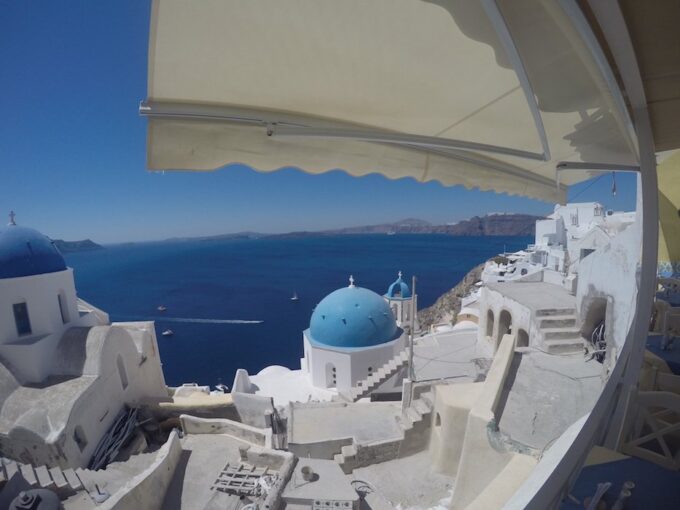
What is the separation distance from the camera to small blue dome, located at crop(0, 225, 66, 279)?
9289mm

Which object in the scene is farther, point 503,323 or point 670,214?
point 503,323

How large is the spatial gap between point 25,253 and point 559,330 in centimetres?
1408

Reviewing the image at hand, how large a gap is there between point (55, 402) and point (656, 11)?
1082 centimetres

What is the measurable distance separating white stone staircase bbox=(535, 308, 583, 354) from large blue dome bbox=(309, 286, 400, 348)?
659cm

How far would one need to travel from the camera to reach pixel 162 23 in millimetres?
1480

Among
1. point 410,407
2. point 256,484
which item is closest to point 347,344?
point 410,407

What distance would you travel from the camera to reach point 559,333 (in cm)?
790

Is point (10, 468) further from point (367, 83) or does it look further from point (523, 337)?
point (523, 337)

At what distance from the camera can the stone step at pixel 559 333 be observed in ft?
25.8

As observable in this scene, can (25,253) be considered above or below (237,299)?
above

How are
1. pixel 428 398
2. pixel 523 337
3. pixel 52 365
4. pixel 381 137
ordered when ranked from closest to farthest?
pixel 381 137 → pixel 428 398 → pixel 52 365 → pixel 523 337

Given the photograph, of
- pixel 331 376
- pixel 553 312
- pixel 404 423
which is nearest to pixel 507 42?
pixel 404 423

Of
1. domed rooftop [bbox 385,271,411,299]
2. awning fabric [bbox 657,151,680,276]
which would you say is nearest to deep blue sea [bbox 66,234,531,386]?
domed rooftop [bbox 385,271,411,299]

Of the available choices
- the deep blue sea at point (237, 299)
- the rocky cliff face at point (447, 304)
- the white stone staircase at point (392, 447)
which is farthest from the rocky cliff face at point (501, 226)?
the white stone staircase at point (392, 447)
